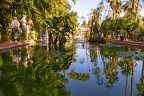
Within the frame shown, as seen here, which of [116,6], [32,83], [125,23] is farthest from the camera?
[116,6]

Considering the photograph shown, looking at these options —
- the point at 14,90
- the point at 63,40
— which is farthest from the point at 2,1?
the point at 14,90

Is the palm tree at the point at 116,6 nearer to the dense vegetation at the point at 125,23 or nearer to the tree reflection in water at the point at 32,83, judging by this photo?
the dense vegetation at the point at 125,23

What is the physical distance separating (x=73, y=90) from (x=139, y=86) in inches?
54.9

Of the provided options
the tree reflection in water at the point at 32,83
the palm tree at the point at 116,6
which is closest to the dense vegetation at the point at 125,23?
the palm tree at the point at 116,6

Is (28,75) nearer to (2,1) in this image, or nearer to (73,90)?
(73,90)

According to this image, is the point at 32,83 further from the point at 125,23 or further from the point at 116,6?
the point at 116,6

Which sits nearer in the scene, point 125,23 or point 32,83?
point 32,83

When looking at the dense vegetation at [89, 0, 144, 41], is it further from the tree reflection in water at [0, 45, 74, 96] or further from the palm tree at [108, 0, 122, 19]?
the tree reflection in water at [0, 45, 74, 96]

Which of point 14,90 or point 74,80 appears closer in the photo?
point 14,90

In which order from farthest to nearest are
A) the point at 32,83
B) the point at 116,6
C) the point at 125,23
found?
1. the point at 116,6
2. the point at 125,23
3. the point at 32,83

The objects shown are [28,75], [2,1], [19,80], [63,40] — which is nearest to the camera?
[19,80]

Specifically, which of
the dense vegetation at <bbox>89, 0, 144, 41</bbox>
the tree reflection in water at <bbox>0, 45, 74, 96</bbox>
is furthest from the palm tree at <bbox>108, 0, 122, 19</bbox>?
the tree reflection in water at <bbox>0, 45, 74, 96</bbox>

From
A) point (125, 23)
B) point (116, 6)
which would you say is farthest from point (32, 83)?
point (116, 6)

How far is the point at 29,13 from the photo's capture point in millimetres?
22531
